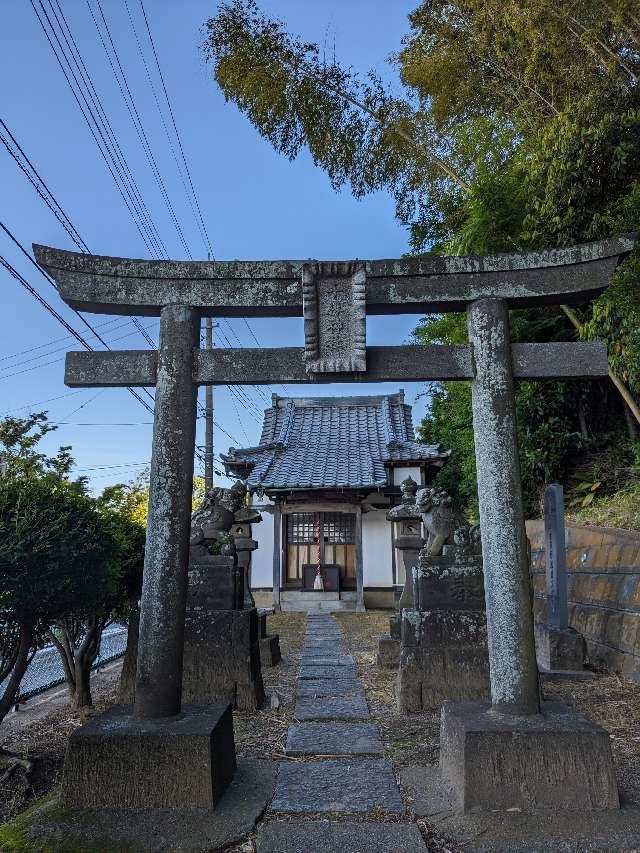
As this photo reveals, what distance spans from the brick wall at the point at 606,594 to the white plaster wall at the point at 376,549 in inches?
255

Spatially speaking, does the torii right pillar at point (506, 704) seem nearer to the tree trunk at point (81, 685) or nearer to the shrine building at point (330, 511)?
the tree trunk at point (81, 685)

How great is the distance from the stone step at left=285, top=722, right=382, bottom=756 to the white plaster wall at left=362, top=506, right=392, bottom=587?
33.4 ft

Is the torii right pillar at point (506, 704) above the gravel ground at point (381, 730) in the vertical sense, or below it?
above

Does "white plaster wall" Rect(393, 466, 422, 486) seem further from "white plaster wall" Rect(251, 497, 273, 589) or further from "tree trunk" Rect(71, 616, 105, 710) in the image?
"tree trunk" Rect(71, 616, 105, 710)

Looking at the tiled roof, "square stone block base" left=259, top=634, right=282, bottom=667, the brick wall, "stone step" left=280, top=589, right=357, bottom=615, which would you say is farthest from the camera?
the tiled roof

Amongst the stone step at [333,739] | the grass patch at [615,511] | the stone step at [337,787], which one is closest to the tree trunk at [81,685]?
the stone step at [333,739]

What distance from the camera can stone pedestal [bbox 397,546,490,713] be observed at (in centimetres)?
523

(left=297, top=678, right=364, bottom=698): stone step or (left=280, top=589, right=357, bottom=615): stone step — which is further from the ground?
(left=280, top=589, right=357, bottom=615): stone step

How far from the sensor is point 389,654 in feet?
23.9

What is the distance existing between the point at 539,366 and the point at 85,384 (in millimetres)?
3053

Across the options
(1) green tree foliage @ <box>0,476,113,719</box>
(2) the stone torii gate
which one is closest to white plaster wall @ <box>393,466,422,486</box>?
(1) green tree foliage @ <box>0,476,113,719</box>

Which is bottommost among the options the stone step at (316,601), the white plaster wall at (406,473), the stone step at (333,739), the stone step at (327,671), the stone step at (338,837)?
the stone step at (327,671)

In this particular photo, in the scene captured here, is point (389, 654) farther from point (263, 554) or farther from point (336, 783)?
point (263, 554)

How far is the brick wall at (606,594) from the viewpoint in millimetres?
6418
